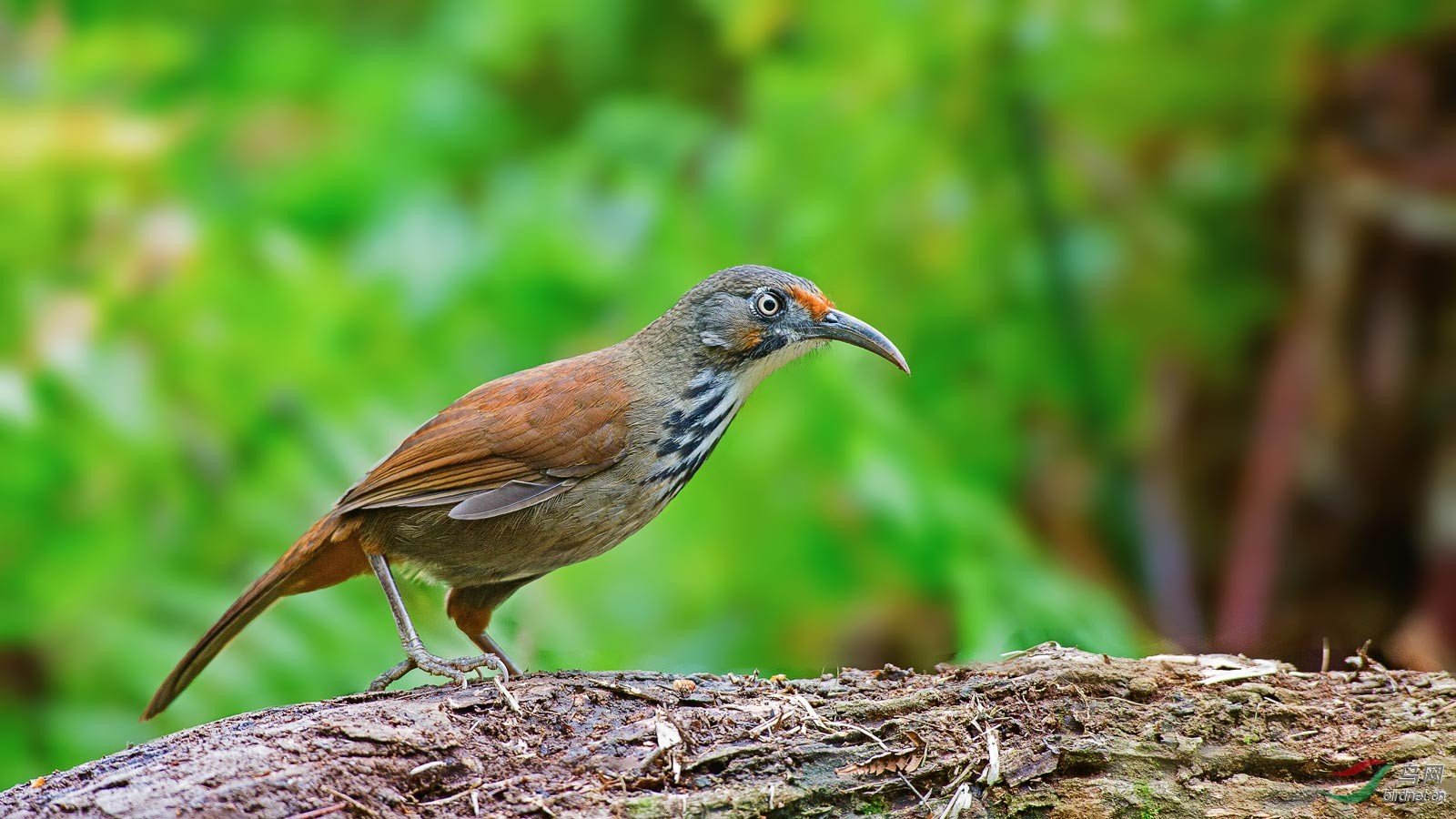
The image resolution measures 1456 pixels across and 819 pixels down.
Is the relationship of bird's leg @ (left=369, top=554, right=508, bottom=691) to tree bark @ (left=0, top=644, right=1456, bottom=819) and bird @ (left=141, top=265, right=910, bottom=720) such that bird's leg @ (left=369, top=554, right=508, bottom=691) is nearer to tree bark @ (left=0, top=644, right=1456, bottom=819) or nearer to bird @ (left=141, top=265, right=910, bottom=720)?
bird @ (left=141, top=265, right=910, bottom=720)

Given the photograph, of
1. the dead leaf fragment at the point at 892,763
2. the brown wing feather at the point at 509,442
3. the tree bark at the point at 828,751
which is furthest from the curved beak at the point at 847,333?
the dead leaf fragment at the point at 892,763

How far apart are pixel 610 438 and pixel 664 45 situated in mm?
4064

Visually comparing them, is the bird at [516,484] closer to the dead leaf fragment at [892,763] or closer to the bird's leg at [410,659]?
the bird's leg at [410,659]

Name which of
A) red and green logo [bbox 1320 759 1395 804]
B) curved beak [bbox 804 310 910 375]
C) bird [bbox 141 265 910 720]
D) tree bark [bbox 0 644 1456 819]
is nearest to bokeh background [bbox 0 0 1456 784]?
curved beak [bbox 804 310 910 375]

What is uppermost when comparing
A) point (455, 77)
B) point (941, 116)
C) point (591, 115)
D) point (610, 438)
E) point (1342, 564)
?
point (455, 77)

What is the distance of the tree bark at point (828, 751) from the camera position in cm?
248

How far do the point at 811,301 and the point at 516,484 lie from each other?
1.01 metres

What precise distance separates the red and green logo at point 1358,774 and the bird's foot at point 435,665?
1.74m

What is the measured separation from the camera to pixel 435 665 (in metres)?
3.30

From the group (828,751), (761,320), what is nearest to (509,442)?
(761,320)

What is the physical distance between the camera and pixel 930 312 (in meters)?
5.72

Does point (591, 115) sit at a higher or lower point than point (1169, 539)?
higher

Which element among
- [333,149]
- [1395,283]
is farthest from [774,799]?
[333,149]

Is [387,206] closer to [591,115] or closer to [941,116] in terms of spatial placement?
[591,115]
